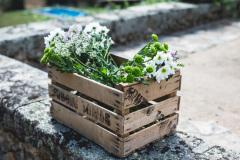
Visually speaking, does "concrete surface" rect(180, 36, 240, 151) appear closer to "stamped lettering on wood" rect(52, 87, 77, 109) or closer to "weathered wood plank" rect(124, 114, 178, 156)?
"weathered wood plank" rect(124, 114, 178, 156)

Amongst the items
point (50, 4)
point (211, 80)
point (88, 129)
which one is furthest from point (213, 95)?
point (50, 4)

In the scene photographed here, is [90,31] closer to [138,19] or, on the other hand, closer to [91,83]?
[91,83]

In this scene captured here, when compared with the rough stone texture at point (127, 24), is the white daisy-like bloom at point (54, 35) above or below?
above

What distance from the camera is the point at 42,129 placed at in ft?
6.82

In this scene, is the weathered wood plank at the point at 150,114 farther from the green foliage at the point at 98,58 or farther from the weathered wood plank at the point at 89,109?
the green foliage at the point at 98,58

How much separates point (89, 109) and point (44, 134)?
1.19 feet

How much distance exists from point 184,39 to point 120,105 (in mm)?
3631

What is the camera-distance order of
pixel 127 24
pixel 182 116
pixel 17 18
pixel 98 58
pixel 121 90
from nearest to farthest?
pixel 121 90
pixel 98 58
pixel 182 116
pixel 127 24
pixel 17 18

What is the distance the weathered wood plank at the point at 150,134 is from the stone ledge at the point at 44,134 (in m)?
0.04

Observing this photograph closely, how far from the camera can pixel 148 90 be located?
178 cm

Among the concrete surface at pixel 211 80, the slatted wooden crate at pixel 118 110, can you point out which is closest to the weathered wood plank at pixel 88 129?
the slatted wooden crate at pixel 118 110

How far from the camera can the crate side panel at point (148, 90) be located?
1.69 meters

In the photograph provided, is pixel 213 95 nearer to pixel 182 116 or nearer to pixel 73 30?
pixel 182 116

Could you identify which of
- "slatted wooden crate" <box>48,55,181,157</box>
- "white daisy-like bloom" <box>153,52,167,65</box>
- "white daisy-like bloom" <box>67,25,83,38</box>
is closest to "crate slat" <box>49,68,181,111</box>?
"slatted wooden crate" <box>48,55,181,157</box>
